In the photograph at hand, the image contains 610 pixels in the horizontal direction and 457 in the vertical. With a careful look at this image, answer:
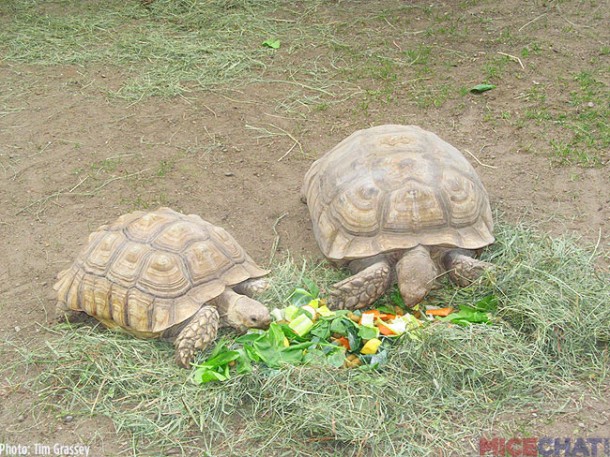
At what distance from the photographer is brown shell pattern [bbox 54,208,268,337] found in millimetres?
4473

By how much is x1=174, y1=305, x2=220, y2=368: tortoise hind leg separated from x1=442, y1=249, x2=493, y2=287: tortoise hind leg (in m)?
1.47

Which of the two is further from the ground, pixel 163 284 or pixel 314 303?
pixel 163 284

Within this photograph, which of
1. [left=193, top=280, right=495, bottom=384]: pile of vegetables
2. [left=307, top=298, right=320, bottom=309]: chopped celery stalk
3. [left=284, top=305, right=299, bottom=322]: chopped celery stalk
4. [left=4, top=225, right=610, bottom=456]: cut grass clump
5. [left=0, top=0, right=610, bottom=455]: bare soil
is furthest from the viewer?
[left=0, top=0, right=610, bottom=455]: bare soil

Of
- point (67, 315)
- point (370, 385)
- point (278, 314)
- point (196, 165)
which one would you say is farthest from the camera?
point (196, 165)

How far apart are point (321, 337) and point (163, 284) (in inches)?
36.1

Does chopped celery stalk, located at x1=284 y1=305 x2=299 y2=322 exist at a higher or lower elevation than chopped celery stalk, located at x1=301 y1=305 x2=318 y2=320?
higher

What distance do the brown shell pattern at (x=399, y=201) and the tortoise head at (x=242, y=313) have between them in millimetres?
738

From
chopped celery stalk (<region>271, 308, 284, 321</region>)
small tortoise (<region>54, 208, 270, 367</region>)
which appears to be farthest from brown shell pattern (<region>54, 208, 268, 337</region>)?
chopped celery stalk (<region>271, 308, 284, 321</region>)

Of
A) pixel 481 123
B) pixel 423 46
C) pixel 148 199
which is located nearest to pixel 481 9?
pixel 423 46

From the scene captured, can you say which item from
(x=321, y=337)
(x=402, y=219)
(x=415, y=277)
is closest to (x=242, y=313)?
(x=321, y=337)

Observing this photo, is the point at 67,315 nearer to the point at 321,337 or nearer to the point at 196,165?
the point at 321,337

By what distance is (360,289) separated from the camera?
4.77 meters

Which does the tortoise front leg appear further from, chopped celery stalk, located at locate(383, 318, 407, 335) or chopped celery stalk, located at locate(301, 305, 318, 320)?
chopped celery stalk, located at locate(383, 318, 407, 335)

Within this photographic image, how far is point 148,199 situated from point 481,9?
4.60 m
